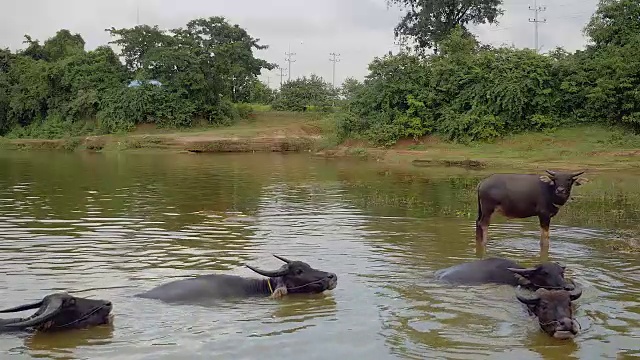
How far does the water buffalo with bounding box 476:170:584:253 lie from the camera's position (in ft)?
34.3

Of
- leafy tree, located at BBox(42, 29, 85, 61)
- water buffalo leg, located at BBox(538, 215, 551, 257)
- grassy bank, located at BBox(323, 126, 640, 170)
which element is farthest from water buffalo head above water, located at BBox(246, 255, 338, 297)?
leafy tree, located at BBox(42, 29, 85, 61)

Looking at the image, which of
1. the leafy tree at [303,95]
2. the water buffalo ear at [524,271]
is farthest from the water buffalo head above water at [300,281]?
the leafy tree at [303,95]

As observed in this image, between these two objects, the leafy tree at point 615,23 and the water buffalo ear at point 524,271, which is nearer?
the water buffalo ear at point 524,271

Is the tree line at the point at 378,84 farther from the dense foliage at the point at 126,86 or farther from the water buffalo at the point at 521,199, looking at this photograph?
the water buffalo at the point at 521,199

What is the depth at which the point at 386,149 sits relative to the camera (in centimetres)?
3431

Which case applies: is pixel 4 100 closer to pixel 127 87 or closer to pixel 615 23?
pixel 127 87

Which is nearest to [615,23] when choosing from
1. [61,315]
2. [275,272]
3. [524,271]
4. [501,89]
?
[501,89]

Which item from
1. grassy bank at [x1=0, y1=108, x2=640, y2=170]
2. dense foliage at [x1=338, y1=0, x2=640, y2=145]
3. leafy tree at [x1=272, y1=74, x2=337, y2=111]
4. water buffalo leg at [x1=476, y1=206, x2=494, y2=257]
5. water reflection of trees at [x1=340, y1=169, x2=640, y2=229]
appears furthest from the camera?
leafy tree at [x1=272, y1=74, x2=337, y2=111]

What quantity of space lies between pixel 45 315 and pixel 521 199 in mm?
7279

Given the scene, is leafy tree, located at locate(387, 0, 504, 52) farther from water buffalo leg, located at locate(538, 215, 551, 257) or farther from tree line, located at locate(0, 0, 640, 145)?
water buffalo leg, located at locate(538, 215, 551, 257)

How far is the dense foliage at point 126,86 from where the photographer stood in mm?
46875

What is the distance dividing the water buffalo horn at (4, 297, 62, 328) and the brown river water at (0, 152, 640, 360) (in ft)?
0.70

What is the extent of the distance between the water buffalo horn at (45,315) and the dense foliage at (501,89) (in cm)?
2818

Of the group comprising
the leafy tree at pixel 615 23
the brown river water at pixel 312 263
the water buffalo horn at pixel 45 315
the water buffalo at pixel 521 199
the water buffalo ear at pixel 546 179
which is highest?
the leafy tree at pixel 615 23
